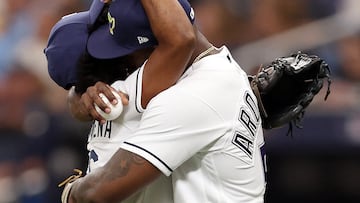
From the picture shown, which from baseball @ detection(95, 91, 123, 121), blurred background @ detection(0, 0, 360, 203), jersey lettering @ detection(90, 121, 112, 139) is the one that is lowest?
blurred background @ detection(0, 0, 360, 203)

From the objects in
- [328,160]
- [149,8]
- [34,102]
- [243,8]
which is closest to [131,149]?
[149,8]

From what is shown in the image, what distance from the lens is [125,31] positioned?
2.62 m

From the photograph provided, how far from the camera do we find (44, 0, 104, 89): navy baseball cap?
280 centimetres

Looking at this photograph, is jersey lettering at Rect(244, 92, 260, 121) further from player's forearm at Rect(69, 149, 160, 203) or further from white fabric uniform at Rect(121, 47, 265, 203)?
player's forearm at Rect(69, 149, 160, 203)

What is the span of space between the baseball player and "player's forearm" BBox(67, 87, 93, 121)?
5cm

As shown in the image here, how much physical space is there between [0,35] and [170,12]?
3923 millimetres

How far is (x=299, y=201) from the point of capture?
495 cm

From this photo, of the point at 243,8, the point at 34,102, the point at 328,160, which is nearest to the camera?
the point at 328,160

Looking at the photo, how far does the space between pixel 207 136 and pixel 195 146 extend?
0.04 meters

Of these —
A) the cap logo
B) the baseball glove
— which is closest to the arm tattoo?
the cap logo

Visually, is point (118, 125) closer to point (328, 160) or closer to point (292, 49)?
point (328, 160)

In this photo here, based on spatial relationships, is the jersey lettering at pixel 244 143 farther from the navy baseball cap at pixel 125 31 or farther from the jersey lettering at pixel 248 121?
the navy baseball cap at pixel 125 31

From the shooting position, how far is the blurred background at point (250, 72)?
484 centimetres

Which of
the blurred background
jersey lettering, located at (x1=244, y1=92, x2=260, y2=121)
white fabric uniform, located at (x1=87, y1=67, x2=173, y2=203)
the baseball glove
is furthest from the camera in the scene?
the blurred background
